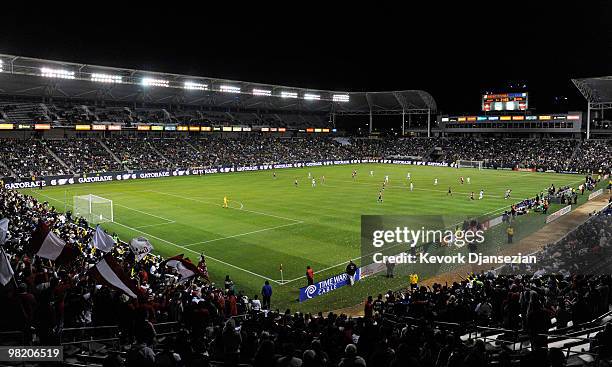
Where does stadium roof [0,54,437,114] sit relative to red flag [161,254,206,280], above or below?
above

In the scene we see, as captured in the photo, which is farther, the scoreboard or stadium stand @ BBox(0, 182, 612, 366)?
the scoreboard

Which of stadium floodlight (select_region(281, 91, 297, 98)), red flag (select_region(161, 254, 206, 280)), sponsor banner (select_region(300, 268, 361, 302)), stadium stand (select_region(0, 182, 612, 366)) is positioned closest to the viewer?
stadium stand (select_region(0, 182, 612, 366))

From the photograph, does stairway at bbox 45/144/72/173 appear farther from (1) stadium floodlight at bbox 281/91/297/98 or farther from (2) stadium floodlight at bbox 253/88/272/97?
(1) stadium floodlight at bbox 281/91/297/98

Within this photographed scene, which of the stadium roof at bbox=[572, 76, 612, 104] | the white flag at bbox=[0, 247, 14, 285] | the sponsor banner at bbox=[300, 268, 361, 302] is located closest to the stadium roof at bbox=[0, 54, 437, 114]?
the stadium roof at bbox=[572, 76, 612, 104]

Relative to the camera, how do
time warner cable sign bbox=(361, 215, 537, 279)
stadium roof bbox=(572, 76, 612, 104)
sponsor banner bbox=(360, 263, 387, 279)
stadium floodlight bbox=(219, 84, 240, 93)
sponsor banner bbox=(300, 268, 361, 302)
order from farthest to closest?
stadium floodlight bbox=(219, 84, 240, 93) < stadium roof bbox=(572, 76, 612, 104) < sponsor banner bbox=(360, 263, 387, 279) < time warner cable sign bbox=(361, 215, 537, 279) < sponsor banner bbox=(300, 268, 361, 302)

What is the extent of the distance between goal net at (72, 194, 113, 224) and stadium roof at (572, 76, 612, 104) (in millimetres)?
72773

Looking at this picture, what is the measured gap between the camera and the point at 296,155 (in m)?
93.5

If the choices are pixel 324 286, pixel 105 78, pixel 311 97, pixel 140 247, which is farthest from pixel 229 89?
pixel 324 286

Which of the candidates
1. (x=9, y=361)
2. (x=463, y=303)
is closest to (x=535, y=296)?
(x=463, y=303)

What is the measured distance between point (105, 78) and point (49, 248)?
57.8 meters

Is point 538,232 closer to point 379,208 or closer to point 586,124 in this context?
point 379,208

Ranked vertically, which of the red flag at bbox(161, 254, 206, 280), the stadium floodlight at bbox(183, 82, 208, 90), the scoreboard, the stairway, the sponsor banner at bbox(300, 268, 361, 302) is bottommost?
the sponsor banner at bbox(300, 268, 361, 302)

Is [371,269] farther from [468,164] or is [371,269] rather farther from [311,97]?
[311,97]

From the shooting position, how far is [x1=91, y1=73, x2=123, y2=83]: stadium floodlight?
65.5 m
